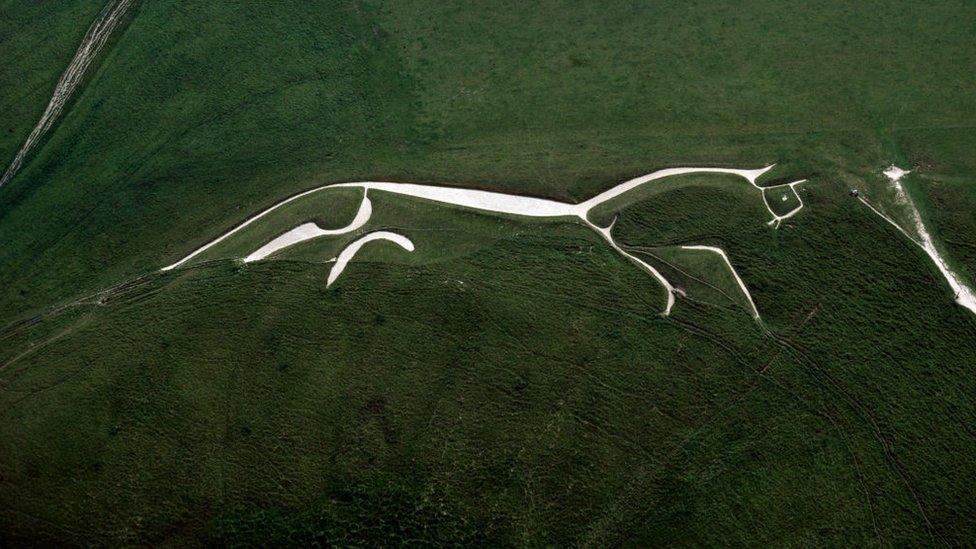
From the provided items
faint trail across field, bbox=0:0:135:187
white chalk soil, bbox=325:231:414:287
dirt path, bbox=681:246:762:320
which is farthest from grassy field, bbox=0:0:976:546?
faint trail across field, bbox=0:0:135:187

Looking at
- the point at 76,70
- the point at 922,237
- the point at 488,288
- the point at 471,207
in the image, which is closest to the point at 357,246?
the point at 471,207

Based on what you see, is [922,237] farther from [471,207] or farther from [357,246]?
[357,246]

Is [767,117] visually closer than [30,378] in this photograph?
No

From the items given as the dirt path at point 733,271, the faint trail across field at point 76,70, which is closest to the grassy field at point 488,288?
the dirt path at point 733,271

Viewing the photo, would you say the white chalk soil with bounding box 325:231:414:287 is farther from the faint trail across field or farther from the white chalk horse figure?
the faint trail across field

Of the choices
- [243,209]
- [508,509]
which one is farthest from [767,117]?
[243,209]

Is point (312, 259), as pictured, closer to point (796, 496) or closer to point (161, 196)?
point (161, 196)
